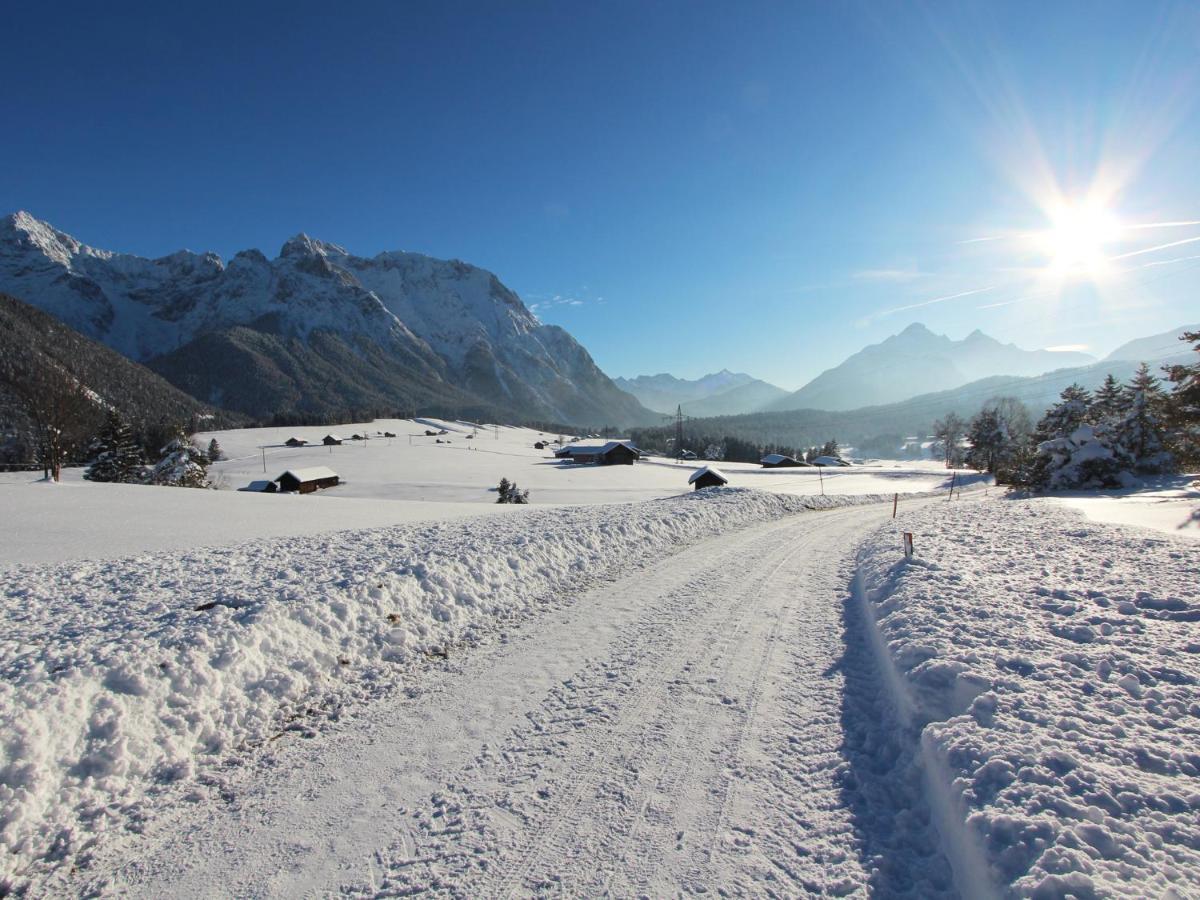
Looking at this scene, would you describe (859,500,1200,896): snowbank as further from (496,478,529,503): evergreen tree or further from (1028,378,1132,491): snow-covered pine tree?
(496,478,529,503): evergreen tree

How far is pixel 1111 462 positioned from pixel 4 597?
40692mm

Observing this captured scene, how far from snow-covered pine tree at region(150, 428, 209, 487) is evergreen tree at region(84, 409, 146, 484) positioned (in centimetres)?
175

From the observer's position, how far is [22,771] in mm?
4242

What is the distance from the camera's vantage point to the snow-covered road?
3650mm

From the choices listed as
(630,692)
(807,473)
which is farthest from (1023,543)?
(807,473)

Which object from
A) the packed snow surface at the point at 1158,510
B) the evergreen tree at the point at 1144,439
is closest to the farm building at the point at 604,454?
the evergreen tree at the point at 1144,439

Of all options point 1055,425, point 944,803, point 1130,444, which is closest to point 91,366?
point 944,803

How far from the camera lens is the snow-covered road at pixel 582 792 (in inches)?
144

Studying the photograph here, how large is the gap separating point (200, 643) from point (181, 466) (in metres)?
48.9

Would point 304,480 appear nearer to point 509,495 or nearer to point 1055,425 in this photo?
point 509,495

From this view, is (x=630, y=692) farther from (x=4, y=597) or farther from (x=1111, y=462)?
(x=1111, y=462)

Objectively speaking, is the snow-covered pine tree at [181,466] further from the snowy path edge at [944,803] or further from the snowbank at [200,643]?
the snowy path edge at [944,803]

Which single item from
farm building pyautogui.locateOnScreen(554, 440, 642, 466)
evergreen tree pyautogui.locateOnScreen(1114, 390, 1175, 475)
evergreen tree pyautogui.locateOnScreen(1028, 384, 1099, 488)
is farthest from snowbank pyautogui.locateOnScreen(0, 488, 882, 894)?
farm building pyautogui.locateOnScreen(554, 440, 642, 466)

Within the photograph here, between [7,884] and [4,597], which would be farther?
[4,597]
